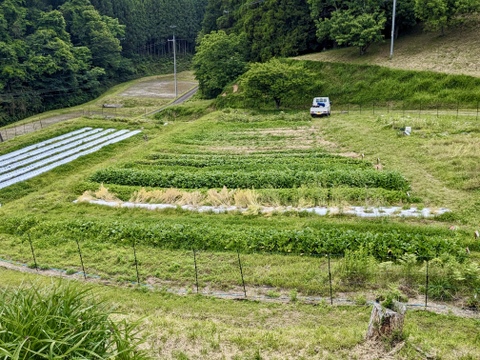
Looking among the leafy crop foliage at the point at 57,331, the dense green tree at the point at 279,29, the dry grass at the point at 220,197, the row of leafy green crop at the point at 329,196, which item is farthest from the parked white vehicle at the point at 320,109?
the leafy crop foliage at the point at 57,331

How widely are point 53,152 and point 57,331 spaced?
20566 mm

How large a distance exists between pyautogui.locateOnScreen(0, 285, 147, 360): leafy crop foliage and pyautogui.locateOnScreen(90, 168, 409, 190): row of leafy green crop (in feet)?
34.7

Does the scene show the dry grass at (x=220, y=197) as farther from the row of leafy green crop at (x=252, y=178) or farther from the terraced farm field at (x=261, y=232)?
the row of leafy green crop at (x=252, y=178)

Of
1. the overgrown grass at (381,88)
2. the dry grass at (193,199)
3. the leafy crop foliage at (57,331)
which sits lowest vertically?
the dry grass at (193,199)

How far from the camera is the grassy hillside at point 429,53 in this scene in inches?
1168

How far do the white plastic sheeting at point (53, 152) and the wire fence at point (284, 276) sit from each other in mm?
9878

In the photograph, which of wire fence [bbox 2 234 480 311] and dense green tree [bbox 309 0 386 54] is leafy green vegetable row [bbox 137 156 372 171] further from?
dense green tree [bbox 309 0 386 54]

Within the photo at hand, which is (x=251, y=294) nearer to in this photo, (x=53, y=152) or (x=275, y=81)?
(x=53, y=152)

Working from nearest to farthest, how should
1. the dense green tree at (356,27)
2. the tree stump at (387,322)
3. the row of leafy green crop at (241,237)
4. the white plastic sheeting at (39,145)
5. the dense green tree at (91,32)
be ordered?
the tree stump at (387,322) → the row of leafy green crop at (241,237) → the white plastic sheeting at (39,145) → the dense green tree at (356,27) → the dense green tree at (91,32)

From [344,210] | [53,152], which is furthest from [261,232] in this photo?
[53,152]

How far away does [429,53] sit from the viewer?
32.4m

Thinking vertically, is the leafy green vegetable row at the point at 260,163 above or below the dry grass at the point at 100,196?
above

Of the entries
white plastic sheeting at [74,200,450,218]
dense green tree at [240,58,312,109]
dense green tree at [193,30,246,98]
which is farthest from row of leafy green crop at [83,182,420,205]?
dense green tree at [193,30,246,98]

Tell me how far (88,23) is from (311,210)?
5607cm
